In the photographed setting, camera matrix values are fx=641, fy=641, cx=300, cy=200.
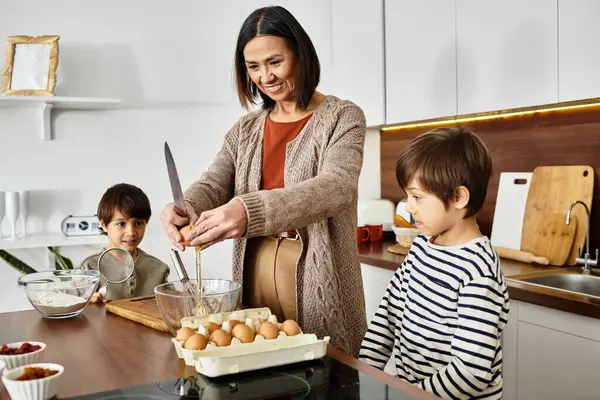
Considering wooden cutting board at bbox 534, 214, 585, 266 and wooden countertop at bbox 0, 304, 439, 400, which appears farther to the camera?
wooden cutting board at bbox 534, 214, 585, 266

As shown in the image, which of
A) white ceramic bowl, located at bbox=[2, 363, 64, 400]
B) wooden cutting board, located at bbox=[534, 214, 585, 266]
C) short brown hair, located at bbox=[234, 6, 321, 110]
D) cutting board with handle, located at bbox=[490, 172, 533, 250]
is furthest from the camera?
cutting board with handle, located at bbox=[490, 172, 533, 250]

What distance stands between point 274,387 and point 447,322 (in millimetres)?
451

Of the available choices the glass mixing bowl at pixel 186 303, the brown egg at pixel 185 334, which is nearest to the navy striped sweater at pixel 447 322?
the glass mixing bowl at pixel 186 303

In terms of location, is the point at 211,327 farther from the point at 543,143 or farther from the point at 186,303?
the point at 543,143

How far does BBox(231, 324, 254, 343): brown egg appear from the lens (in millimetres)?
1072

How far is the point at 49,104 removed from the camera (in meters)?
2.74

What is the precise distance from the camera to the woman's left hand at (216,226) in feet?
3.95

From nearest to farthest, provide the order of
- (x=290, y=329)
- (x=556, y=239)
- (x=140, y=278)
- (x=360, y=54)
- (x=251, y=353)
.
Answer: (x=251, y=353)
(x=290, y=329)
(x=140, y=278)
(x=556, y=239)
(x=360, y=54)

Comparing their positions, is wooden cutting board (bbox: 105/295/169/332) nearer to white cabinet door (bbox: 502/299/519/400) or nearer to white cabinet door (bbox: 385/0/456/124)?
white cabinet door (bbox: 502/299/519/400)

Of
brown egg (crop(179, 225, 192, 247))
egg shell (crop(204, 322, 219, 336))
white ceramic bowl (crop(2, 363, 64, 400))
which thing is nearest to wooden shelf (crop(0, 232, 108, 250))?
brown egg (crop(179, 225, 192, 247))

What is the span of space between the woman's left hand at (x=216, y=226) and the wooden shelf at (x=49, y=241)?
1.67 m

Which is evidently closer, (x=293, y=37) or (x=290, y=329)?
(x=290, y=329)

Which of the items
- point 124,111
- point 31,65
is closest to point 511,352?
point 124,111

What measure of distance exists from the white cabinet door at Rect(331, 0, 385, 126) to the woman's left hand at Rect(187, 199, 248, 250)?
1960mm
